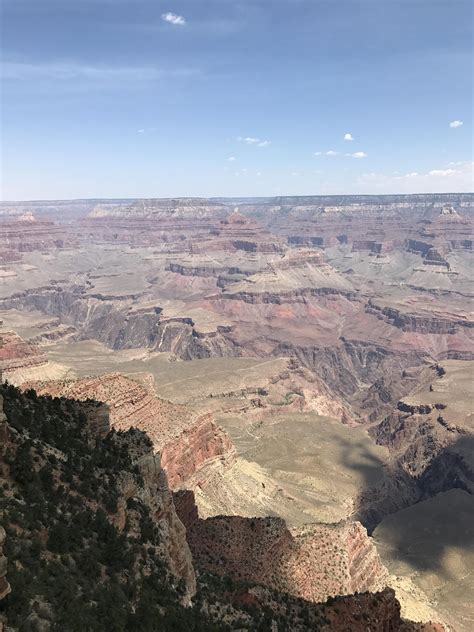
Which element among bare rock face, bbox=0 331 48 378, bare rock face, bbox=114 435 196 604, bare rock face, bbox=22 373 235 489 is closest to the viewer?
bare rock face, bbox=114 435 196 604

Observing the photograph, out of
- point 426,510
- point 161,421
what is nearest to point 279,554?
point 161,421

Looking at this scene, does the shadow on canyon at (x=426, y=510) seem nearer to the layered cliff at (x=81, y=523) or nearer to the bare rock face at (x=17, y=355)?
the layered cliff at (x=81, y=523)

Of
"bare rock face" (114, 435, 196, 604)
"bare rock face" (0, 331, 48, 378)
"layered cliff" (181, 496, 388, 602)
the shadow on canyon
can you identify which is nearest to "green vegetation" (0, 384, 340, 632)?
"bare rock face" (114, 435, 196, 604)

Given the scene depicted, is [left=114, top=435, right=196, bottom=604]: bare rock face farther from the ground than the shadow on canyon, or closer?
farther from the ground

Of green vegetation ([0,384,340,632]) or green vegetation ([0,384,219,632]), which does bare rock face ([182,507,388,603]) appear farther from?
green vegetation ([0,384,219,632])

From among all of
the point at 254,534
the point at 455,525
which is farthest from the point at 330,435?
the point at 254,534

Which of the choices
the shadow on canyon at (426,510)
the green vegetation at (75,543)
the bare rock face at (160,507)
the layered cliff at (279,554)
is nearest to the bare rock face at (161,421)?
the layered cliff at (279,554)

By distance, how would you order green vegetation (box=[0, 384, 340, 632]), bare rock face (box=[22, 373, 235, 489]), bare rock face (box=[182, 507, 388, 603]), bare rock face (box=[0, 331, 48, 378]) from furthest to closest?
bare rock face (box=[0, 331, 48, 378])
bare rock face (box=[22, 373, 235, 489])
bare rock face (box=[182, 507, 388, 603])
green vegetation (box=[0, 384, 340, 632])

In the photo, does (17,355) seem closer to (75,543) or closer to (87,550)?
(75,543)
